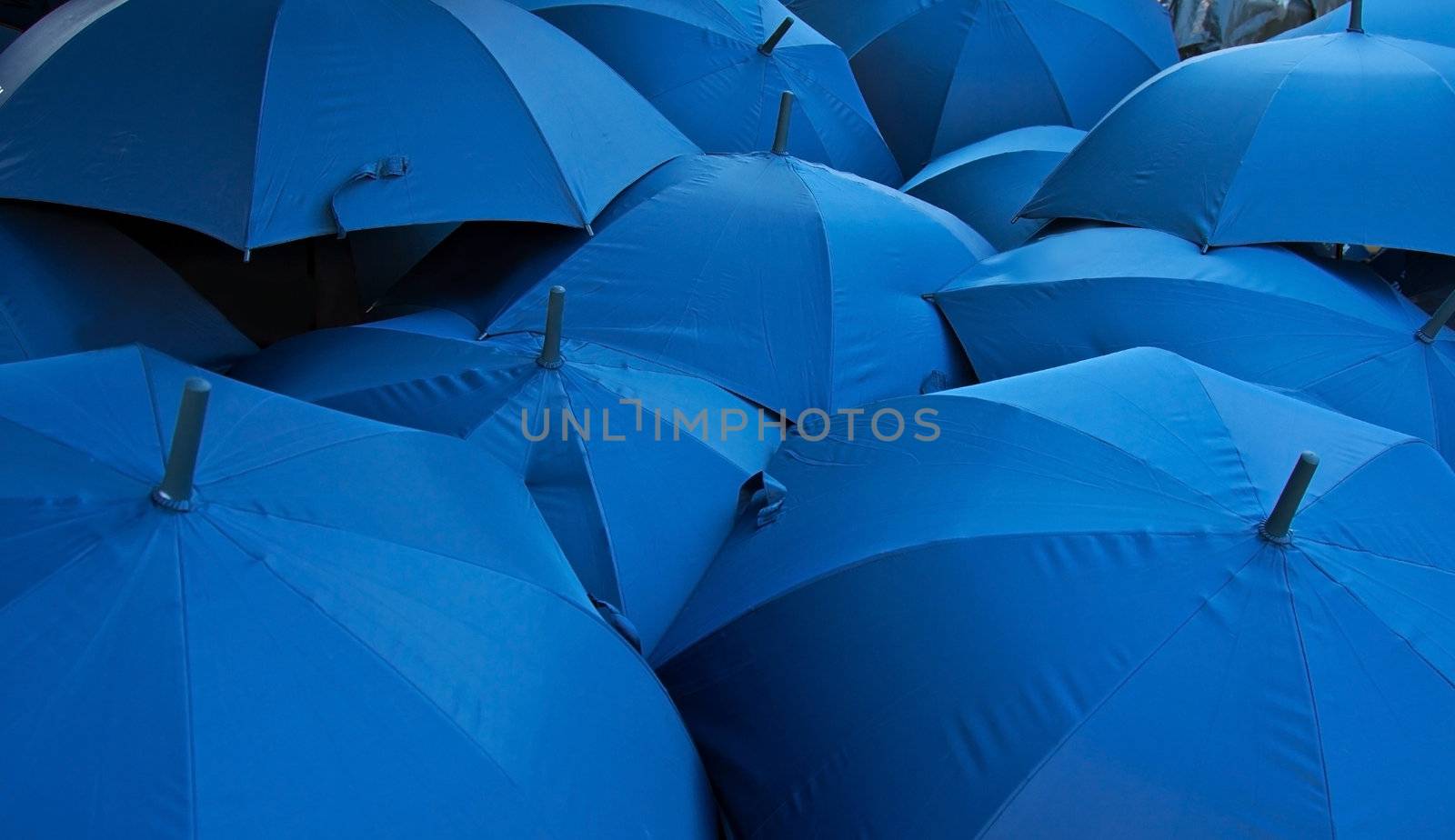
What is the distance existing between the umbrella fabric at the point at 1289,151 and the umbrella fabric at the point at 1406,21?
0.32 m

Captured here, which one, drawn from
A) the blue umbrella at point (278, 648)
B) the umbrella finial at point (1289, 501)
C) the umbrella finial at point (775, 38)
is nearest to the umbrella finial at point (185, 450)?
the blue umbrella at point (278, 648)

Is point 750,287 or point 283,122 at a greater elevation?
point 283,122

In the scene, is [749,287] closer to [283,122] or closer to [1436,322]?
[283,122]

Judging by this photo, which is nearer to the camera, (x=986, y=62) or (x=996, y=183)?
(x=996, y=183)

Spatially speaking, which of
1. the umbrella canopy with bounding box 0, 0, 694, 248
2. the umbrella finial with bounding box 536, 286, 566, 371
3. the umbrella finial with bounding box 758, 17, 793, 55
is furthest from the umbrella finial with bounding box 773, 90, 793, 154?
the umbrella finial with bounding box 536, 286, 566, 371

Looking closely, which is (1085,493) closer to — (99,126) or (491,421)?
(491,421)

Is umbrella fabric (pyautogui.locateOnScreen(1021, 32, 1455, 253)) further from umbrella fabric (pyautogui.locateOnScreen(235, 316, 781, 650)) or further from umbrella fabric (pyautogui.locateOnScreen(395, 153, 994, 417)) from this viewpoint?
umbrella fabric (pyautogui.locateOnScreen(235, 316, 781, 650))

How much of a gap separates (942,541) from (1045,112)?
2819mm

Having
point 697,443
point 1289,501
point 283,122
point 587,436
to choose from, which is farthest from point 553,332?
point 1289,501

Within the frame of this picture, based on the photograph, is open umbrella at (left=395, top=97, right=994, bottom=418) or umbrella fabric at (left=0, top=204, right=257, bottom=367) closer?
umbrella fabric at (left=0, top=204, right=257, bottom=367)

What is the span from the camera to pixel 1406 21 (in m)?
3.47

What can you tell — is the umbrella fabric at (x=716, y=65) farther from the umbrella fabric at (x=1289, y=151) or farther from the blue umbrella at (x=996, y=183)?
the umbrella fabric at (x=1289, y=151)

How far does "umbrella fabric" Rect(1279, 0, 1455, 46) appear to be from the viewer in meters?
3.43

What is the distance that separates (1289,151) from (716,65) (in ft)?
5.35
